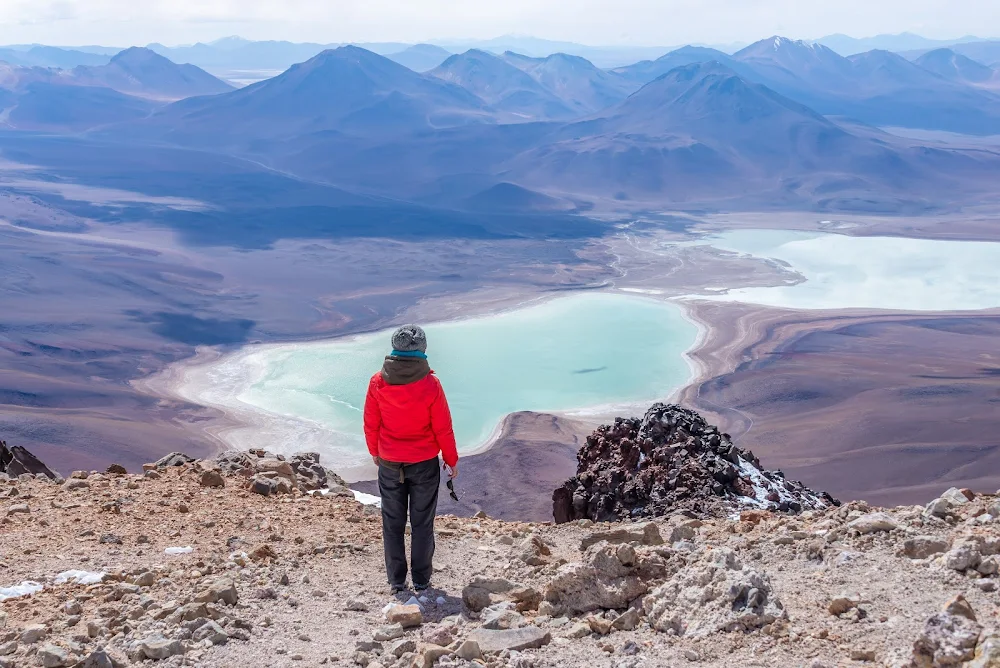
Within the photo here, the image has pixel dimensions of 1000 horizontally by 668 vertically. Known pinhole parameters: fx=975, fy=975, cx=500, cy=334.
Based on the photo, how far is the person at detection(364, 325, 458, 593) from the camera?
4.25 metres

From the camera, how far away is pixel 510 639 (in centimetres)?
343

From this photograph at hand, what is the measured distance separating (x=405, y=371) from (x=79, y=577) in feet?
5.98

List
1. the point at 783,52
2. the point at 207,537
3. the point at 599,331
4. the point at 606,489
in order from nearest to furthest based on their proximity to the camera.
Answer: the point at 207,537, the point at 606,489, the point at 599,331, the point at 783,52

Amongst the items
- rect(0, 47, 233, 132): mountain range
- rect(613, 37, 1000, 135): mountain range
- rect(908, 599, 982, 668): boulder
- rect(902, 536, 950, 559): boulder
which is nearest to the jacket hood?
rect(902, 536, 950, 559): boulder

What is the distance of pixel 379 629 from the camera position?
3764mm

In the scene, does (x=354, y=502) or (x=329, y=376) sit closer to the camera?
(x=354, y=502)

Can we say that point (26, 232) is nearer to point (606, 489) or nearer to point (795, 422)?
point (795, 422)

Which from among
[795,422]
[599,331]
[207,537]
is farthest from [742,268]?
[207,537]

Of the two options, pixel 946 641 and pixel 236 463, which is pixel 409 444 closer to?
pixel 946 641

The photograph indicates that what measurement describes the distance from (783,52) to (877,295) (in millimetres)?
125874

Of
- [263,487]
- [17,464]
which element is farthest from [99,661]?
[17,464]

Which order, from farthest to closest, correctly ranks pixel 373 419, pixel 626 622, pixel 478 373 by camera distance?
pixel 478 373 → pixel 373 419 → pixel 626 622

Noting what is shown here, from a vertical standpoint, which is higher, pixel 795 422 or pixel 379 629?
pixel 379 629

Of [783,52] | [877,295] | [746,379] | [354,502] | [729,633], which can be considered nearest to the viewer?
[729,633]
